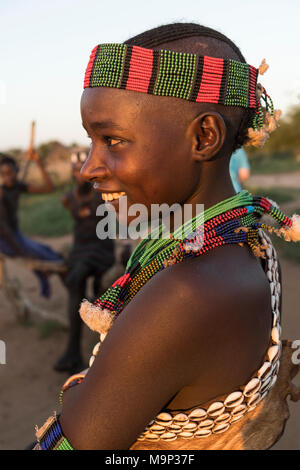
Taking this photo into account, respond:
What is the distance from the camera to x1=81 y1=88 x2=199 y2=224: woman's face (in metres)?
1.22

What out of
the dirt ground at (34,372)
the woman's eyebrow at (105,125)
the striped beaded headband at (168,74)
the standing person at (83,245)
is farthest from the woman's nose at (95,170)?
the standing person at (83,245)

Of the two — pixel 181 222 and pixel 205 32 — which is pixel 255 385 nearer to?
pixel 181 222

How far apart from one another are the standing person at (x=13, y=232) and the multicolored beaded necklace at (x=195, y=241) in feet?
14.5

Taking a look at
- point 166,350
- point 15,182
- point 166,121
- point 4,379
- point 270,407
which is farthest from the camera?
point 15,182

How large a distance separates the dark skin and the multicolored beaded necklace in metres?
0.04

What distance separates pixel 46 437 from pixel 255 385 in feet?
2.02

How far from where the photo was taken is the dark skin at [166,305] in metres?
1.08

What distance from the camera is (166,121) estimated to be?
123 cm

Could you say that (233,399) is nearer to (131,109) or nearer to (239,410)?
(239,410)

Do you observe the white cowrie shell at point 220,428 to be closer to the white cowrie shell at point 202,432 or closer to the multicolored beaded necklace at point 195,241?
the white cowrie shell at point 202,432

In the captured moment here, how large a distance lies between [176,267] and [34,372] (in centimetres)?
399

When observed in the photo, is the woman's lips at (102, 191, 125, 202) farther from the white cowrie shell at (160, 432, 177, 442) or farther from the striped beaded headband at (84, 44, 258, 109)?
the white cowrie shell at (160, 432, 177, 442)

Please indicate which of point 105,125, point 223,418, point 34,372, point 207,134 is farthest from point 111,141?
point 34,372

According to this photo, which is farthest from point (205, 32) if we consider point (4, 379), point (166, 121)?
point (4, 379)
